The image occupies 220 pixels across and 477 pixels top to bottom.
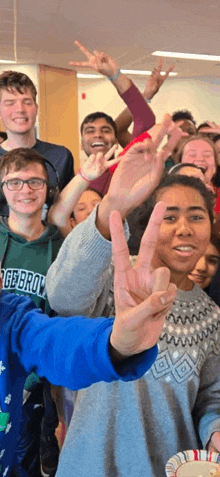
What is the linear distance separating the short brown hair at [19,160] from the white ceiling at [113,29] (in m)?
2.44

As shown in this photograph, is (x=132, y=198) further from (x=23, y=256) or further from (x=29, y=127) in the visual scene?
(x=29, y=127)

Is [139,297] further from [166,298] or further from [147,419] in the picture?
[147,419]

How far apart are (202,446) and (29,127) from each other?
1.29 m

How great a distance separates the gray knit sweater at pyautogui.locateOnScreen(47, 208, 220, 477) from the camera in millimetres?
867

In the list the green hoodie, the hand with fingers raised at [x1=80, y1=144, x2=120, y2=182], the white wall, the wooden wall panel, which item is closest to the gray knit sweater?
the green hoodie

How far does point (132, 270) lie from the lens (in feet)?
2.12

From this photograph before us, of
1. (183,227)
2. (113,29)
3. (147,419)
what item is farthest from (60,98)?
(147,419)

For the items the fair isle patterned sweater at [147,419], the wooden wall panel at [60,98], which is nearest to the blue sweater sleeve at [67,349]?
the fair isle patterned sweater at [147,419]

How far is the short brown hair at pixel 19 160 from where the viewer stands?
1.55 meters

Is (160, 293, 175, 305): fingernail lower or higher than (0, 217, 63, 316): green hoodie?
higher

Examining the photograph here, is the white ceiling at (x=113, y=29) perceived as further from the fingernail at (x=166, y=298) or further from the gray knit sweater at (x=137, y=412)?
the fingernail at (x=166, y=298)

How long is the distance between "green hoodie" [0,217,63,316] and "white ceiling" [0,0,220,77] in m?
2.73

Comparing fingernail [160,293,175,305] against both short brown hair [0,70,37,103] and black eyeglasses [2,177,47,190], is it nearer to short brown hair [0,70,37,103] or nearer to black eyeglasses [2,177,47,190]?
black eyeglasses [2,177,47,190]

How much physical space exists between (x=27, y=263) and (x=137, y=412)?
627mm
